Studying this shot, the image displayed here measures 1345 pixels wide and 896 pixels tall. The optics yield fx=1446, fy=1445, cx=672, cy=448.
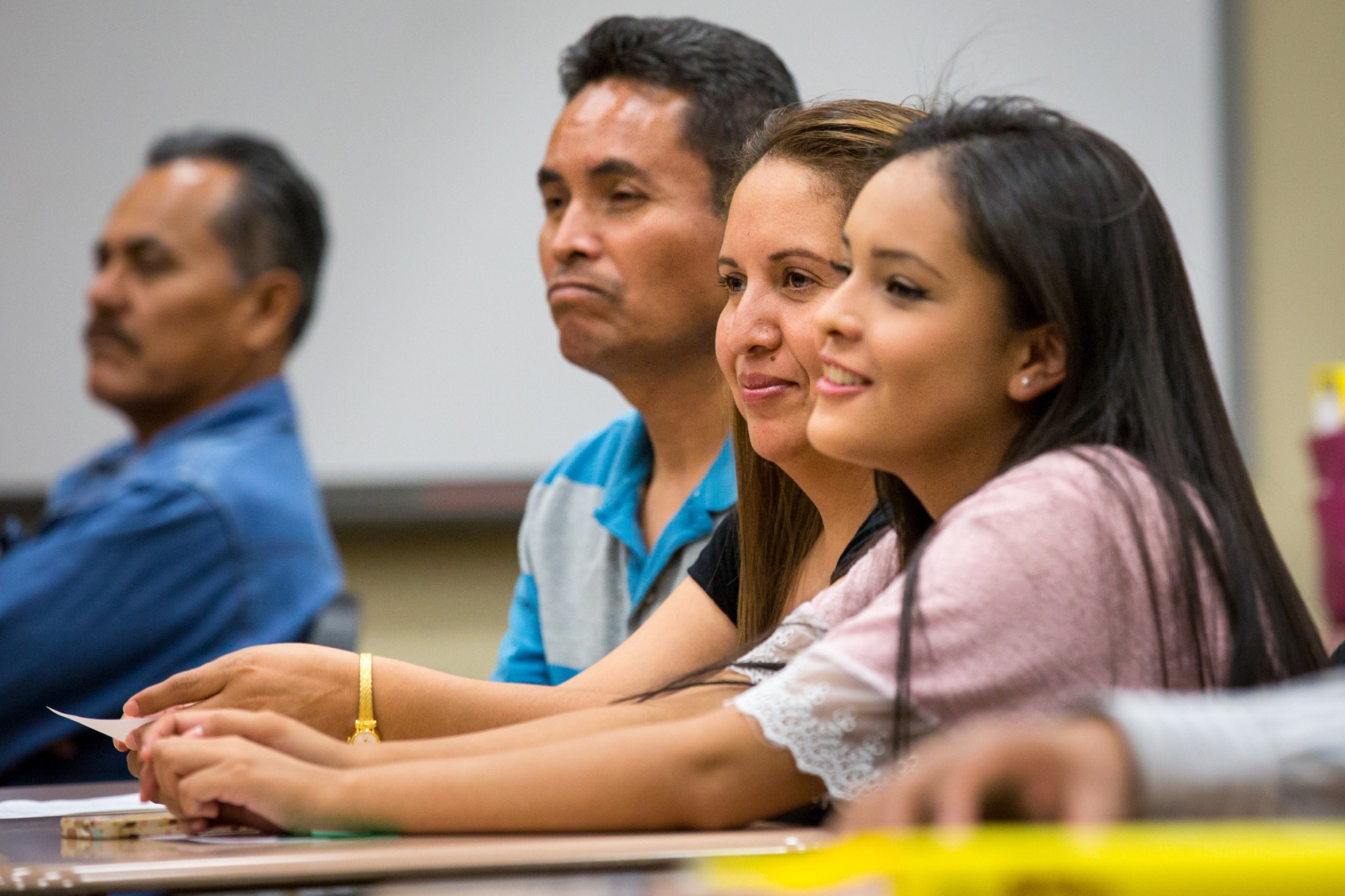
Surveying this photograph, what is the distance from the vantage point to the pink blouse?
81 centimetres

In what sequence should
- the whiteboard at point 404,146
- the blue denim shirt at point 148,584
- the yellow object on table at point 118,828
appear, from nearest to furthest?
the yellow object on table at point 118,828, the blue denim shirt at point 148,584, the whiteboard at point 404,146

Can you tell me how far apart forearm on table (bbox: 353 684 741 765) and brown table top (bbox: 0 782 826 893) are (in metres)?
0.13

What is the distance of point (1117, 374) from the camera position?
3.09 feet

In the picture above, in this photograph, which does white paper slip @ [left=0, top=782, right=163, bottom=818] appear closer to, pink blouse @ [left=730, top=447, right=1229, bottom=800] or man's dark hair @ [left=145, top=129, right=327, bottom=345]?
pink blouse @ [left=730, top=447, right=1229, bottom=800]

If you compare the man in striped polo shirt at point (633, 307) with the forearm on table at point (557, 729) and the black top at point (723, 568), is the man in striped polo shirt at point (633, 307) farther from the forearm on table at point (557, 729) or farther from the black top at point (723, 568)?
the forearm on table at point (557, 729)

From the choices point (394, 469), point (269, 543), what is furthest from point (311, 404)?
point (269, 543)

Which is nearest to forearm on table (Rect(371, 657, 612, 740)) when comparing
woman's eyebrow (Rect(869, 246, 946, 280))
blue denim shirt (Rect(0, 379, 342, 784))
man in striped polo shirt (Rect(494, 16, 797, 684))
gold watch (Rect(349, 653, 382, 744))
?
gold watch (Rect(349, 653, 382, 744))

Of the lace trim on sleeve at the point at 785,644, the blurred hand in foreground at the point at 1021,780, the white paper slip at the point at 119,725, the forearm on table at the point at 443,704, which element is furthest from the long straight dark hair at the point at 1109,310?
the white paper slip at the point at 119,725

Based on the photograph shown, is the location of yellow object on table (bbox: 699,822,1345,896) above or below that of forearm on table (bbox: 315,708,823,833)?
above

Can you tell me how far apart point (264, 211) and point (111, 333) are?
0.36 meters

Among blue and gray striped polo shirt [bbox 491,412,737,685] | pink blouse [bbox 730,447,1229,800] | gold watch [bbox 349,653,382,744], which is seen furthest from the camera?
blue and gray striped polo shirt [bbox 491,412,737,685]

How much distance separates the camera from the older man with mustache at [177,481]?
207 cm

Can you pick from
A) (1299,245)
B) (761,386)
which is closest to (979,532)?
(761,386)

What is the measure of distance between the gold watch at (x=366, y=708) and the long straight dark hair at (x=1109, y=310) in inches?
25.0
